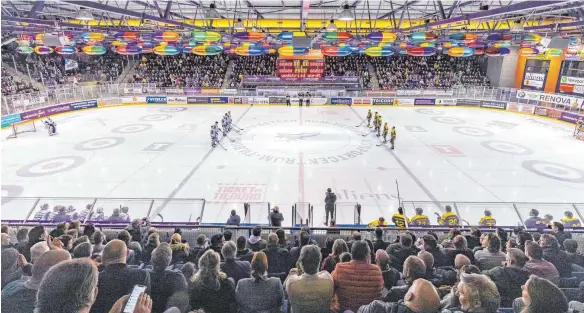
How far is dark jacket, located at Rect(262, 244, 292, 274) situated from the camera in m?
5.45

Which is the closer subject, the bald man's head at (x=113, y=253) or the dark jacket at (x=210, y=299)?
the bald man's head at (x=113, y=253)

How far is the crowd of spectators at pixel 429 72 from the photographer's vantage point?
123 feet

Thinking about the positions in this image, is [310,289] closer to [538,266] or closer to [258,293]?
[258,293]

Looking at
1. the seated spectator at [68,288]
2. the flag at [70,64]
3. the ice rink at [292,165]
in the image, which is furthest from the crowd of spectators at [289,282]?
the flag at [70,64]

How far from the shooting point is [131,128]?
23.2 meters

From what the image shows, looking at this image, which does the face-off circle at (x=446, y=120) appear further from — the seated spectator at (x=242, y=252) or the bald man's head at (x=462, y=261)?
the seated spectator at (x=242, y=252)

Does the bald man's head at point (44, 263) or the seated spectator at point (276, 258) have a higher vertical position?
the bald man's head at point (44, 263)

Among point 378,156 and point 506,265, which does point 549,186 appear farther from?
point 506,265

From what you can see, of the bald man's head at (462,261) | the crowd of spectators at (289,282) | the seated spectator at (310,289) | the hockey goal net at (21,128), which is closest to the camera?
the crowd of spectators at (289,282)

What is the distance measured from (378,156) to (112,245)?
51.2 feet

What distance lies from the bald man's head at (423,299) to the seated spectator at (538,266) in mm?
2407

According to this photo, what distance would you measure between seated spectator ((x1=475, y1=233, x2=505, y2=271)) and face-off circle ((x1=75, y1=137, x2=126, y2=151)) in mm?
19186

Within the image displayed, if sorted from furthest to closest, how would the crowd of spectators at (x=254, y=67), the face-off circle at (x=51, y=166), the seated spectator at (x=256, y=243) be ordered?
the crowd of spectators at (x=254, y=67) < the face-off circle at (x=51, y=166) < the seated spectator at (x=256, y=243)

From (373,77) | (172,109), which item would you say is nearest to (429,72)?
(373,77)
